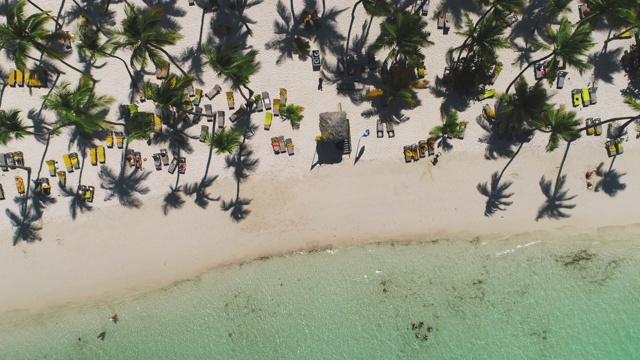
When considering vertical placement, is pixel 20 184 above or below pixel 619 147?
above

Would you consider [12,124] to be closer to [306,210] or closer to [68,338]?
[68,338]

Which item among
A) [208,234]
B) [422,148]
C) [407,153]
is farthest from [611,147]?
[208,234]

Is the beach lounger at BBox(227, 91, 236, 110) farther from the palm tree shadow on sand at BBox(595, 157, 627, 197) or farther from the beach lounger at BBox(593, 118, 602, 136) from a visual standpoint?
the palm tree shadow on sand at BBox(595, 157, 627, 197)

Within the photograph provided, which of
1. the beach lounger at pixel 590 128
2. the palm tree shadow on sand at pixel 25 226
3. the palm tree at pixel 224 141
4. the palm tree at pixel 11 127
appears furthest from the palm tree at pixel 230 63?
the beach lounger at pixel 590 128

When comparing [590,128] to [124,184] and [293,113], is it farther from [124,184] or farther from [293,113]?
[124,184]

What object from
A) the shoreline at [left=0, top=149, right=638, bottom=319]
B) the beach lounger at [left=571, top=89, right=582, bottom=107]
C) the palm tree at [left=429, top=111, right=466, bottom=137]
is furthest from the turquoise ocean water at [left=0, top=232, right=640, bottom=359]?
the beach lounger at [left=571, top=89, right=582, bottom=107]
